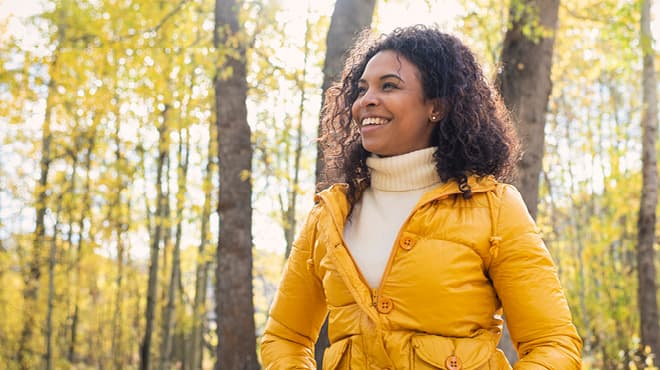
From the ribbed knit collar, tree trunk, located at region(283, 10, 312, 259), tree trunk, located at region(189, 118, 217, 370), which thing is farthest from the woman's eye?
tree trunk, located at region(189, 118, 217, 370)

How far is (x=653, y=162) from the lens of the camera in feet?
35.4

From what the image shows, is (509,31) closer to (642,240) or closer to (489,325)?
(489,325)

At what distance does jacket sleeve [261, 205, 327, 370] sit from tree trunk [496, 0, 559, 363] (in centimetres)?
289

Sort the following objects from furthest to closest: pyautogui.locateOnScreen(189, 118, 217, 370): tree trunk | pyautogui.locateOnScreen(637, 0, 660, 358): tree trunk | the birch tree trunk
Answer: the birch tree trunk
pyautogui.locateOnScreen(189, 118, 217, 370): tree trunk
pyautogui.locateOnScreen(637, 0, 660, 358): tree trunk

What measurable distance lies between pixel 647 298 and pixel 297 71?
7146 millimetres

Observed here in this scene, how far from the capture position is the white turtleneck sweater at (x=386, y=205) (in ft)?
8.18

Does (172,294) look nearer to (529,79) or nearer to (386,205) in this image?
(529,79)

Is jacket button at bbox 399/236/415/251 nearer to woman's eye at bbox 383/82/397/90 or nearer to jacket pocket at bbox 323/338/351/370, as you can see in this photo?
jacket pocket at bbox 323/338/351/370

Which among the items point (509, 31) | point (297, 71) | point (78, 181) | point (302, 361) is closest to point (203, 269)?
point (78, 181)

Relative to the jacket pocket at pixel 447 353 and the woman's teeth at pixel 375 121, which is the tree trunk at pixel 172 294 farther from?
the jacket pocket at pixel 447 353

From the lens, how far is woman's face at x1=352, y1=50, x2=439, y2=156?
102 inches

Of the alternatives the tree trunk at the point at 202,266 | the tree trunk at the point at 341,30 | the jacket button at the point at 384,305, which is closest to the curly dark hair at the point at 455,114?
the jacket button at the point at 384,305

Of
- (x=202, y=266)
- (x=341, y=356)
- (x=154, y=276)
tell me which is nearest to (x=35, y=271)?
(x=202, y=266)

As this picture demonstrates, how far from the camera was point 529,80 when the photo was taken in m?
5.49
